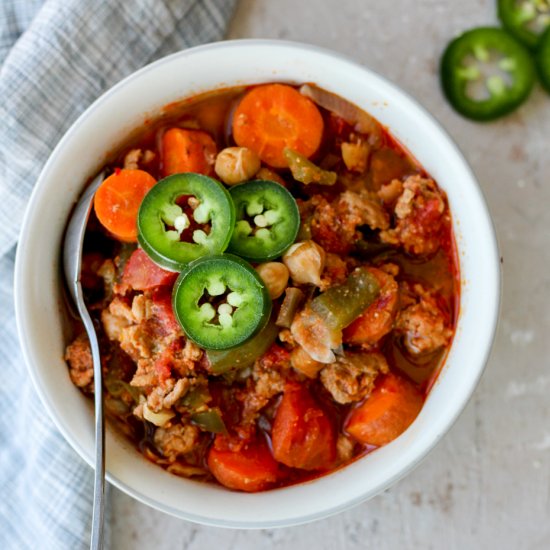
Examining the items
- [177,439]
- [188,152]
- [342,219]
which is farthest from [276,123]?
[177,439]

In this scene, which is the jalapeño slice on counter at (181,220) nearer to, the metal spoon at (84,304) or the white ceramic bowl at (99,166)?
the metal spoon at (84,304)

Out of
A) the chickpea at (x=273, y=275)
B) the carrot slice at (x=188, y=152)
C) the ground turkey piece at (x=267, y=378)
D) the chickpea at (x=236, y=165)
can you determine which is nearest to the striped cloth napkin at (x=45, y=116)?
the carrot slice at (x=188, y=152)

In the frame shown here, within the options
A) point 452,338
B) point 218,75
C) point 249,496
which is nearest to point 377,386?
point 452,338

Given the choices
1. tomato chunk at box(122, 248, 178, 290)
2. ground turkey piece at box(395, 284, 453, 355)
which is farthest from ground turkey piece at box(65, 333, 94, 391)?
ground turkey piece at box(395, 284, 453, 355)

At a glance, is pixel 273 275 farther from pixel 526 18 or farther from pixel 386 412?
pixel 526 18

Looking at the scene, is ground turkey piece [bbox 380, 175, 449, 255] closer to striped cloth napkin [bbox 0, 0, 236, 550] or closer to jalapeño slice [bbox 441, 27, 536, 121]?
jalapeño slice [bbox 441, 27, 536, 121]

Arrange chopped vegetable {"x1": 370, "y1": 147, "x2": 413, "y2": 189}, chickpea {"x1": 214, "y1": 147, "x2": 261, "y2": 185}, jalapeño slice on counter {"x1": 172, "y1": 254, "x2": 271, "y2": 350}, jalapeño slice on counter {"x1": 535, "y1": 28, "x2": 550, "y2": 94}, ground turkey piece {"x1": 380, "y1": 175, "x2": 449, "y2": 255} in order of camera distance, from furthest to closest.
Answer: jalapeño slice on counter {"x1": 535, "y1": 28, "x2": 550, "y2": 94}
chopped vegetable {"x1": 370, "y1": 147, "x2": 413, "y2": 189}
ground turkey piece {"x1": 380, "y1": 175, "x2": 449, "y2": 255}
chickpea {"x1": 214, "y1": 147, "x2": 261, "y2": 185}
jalapeño slice on counter {"x1": 172, "y1": 254, "x2": 271, "y2": 350}
